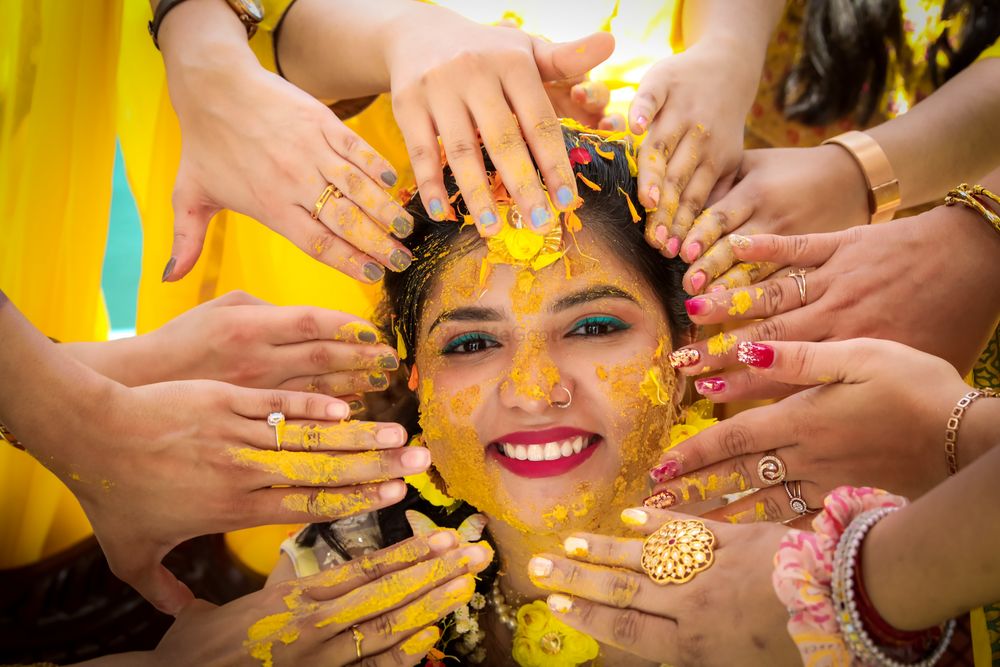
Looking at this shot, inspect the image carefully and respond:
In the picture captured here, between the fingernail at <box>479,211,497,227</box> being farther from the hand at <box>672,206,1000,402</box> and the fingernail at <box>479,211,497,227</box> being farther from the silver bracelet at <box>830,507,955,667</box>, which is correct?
the silver bracelet at <box>830,507,955,667</box>

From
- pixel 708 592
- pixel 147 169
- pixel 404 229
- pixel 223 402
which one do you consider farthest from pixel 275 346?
pixel 708 592

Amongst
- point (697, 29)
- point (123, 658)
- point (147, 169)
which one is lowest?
point (123, 658)

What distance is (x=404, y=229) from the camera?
119 cm

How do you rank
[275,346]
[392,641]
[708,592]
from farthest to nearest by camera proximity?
[275,346] < [392,641] < [708,592]

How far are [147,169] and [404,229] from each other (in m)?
0.68

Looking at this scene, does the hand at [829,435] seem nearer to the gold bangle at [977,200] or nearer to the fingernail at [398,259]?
the gold bangle at [977,200]

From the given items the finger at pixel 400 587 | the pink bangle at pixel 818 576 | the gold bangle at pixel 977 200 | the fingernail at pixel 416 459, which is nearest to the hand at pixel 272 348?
the fingernail at pixel 416 459

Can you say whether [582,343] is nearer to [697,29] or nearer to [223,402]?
[223,402]

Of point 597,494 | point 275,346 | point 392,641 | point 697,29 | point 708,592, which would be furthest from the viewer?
point 697,29

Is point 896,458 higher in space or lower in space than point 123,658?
higher

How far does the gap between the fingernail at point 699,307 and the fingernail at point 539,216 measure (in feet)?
0.85

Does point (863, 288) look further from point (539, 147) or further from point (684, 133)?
point (539, 147)

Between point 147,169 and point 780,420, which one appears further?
point 147,169

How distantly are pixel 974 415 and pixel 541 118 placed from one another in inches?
26.3
